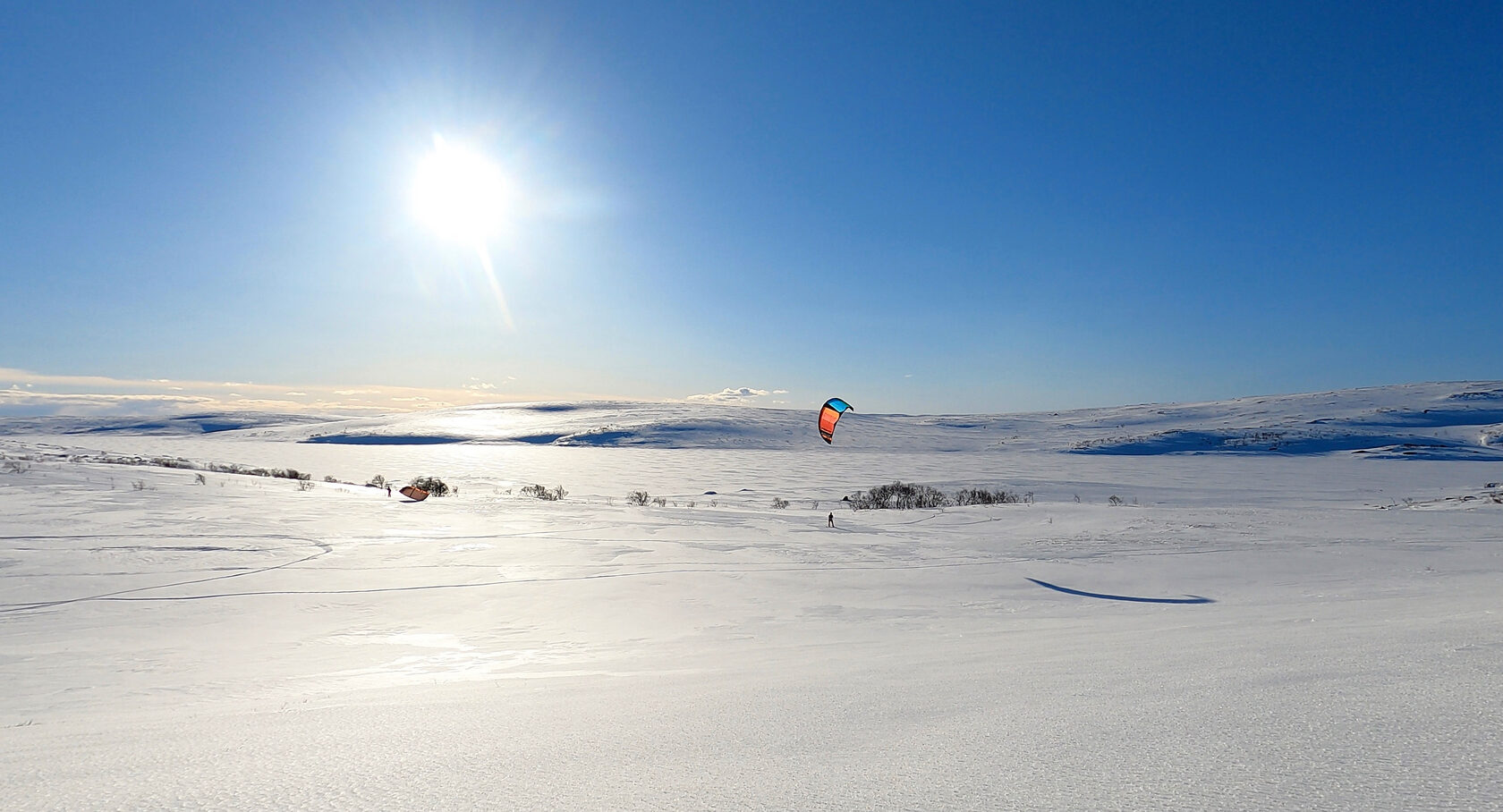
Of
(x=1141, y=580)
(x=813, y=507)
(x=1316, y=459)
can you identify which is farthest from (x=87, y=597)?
(x=1316, y=459)

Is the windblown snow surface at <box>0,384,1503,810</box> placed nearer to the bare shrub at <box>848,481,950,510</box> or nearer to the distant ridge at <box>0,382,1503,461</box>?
the bare shrub at <box>848,481,950,510</box>

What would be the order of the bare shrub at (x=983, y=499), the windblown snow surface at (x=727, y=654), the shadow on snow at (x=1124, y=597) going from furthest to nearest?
1. the bare shrub at (x=983, y=499)
2. the shadow on snow at (x=1124, y=597)
3. the windblown snow surface at (x=727, y=654)

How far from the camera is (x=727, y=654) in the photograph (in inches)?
183

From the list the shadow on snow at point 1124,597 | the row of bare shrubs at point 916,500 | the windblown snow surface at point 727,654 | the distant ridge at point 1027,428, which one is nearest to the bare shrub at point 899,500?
the row of bare shrubs at point 916,500

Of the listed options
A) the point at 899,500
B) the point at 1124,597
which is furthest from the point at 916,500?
the point at 1124,597

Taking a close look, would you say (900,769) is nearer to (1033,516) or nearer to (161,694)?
(161,694)

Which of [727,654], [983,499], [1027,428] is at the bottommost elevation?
[983,499]

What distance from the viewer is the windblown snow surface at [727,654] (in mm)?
1726

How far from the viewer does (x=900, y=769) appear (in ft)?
5.82

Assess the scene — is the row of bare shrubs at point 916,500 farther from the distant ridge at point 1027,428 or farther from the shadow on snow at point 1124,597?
the distant ridge at point 1027,428

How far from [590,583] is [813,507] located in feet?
42.7

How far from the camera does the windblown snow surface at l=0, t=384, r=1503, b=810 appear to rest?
173cm

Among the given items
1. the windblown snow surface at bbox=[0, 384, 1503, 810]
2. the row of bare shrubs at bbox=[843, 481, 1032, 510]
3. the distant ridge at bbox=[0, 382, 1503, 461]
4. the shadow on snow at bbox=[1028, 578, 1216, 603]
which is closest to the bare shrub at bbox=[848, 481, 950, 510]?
A: the row of bare shrubs at bbox=[843, 481, 1032, 510]

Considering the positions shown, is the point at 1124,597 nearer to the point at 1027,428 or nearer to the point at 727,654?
the point at 727,654
